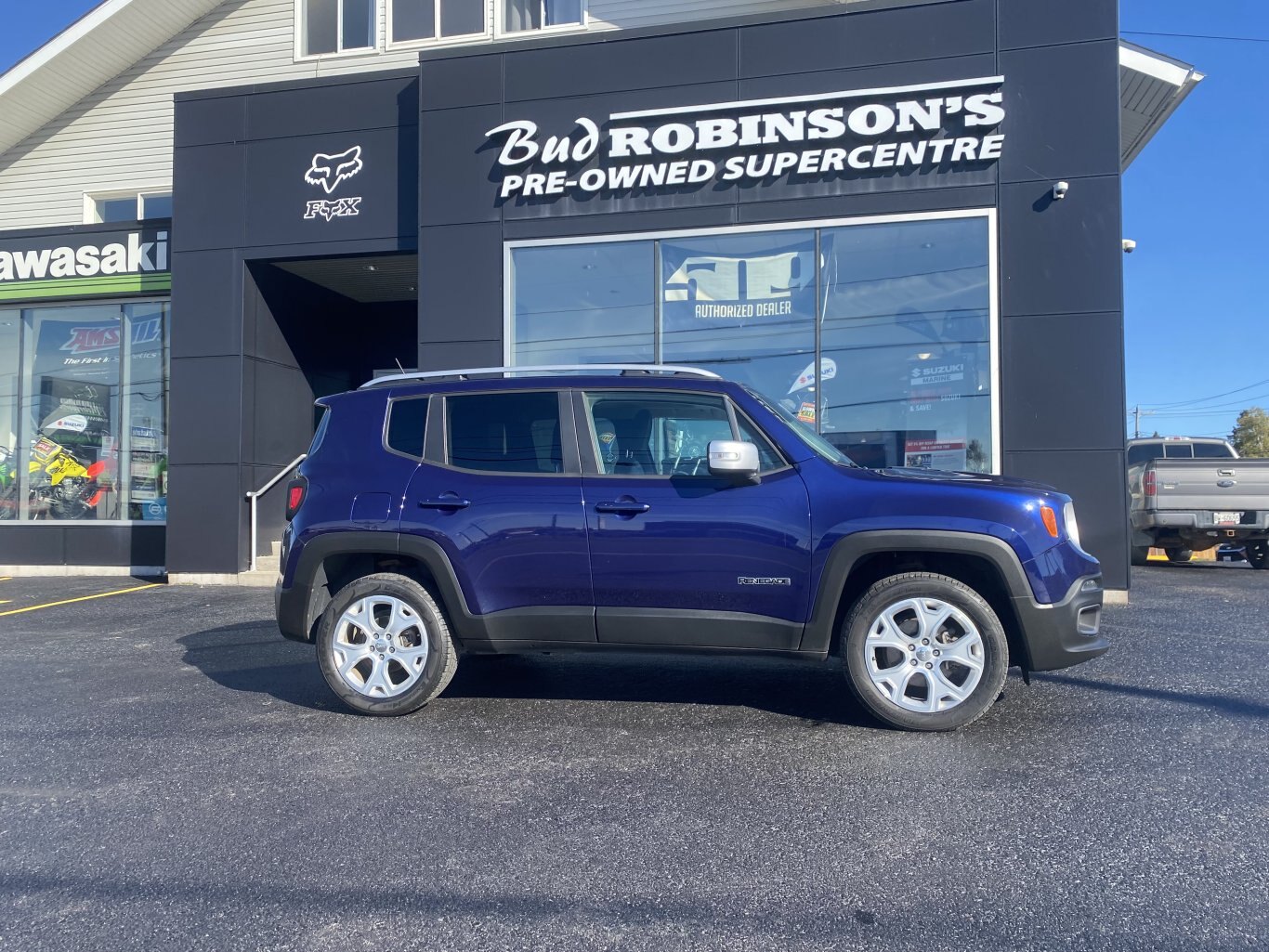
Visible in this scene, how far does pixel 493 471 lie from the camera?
4.98 metres

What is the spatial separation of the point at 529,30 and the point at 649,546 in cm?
1175

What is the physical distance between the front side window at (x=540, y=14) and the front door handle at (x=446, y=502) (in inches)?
439

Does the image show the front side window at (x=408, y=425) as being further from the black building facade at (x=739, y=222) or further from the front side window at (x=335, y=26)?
the front side window at (x=335, y=26)

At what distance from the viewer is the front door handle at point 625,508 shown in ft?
15.5

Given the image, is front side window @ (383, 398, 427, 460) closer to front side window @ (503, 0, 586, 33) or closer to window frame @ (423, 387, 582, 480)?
window frame @ (423, 387, 582, 480)

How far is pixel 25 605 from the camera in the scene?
9.76 meters

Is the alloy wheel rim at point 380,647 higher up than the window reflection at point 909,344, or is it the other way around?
the window reflection at point 909,344

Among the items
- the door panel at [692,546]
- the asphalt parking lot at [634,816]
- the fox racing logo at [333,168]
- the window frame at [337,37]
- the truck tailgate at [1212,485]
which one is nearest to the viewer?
the asphalt parking lot at [634,816]

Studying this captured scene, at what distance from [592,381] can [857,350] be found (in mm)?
5623

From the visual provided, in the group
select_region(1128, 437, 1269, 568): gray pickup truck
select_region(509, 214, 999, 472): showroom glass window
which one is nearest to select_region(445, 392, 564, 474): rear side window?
select_region(509, 214, 999, 472): showroom glass window

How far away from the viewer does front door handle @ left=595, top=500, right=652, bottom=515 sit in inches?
185

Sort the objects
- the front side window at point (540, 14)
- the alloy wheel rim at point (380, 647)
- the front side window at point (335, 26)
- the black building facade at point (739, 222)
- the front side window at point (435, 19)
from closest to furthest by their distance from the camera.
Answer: the alloy wheel rim at point (380, 647) → the black building facade at point (739, 222) → the front side window at point (540, 14) → the front side window at point (435, 19) → the front side window at point (335, 26)

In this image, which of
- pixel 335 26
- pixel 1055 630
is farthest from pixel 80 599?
pixel 1055 630

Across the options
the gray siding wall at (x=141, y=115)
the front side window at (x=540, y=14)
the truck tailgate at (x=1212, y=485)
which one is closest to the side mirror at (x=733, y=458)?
the truck tailgate at (x=1212, y=485)
